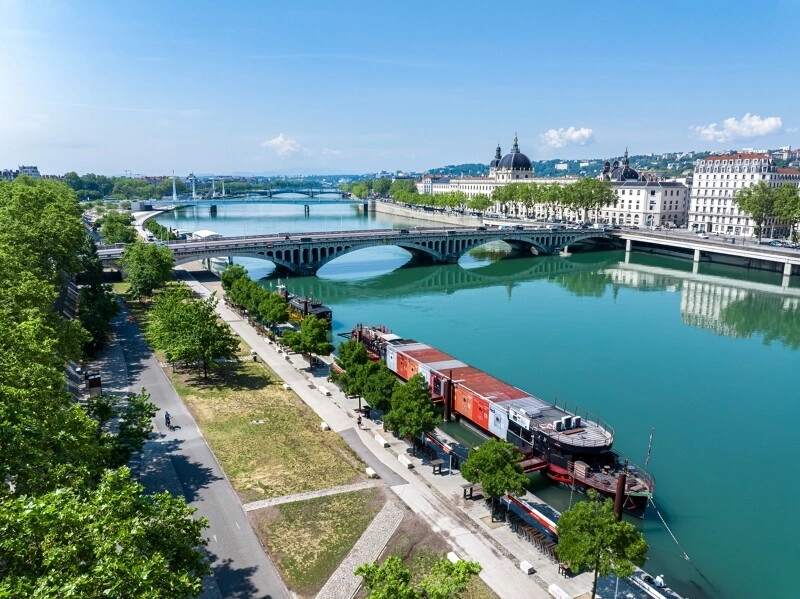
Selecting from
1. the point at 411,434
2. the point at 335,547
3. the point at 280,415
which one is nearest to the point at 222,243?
the point at 280,415

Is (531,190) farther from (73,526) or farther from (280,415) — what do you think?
(73,526)

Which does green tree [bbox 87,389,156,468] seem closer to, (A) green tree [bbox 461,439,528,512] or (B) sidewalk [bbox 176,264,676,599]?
(B) sidewalk [bbox 176,264,676,599]

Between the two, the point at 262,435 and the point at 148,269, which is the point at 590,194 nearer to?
the point at 148,269

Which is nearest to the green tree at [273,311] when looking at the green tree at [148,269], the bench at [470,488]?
the green tree at [148,269]

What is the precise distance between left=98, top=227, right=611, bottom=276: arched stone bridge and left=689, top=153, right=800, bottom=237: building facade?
34862 millimetres

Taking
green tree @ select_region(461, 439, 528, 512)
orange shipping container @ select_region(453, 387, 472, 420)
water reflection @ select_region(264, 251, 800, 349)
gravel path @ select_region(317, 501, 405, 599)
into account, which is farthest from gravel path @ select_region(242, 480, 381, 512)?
water reflection @ select_region(264, 251, 800, 349)

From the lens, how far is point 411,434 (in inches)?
1359

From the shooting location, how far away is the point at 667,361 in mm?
→ 58969

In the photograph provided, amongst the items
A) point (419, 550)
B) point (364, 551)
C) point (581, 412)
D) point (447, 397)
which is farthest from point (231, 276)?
point (419, 550)

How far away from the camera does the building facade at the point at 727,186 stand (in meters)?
149

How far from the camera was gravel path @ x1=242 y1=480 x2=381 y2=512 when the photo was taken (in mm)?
29156

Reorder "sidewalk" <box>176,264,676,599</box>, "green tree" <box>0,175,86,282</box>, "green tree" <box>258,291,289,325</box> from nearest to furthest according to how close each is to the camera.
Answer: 1. "sidewalk" <box>176,264,676,599</box>
2. "green tree" <box>0,175,86,282</box>
3. "green tree" <box>258,291,289,325</box>

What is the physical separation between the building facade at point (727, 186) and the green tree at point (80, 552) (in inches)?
6237

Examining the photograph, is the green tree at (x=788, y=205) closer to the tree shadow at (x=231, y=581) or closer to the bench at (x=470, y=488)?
the bench at (x=470, y=488)
